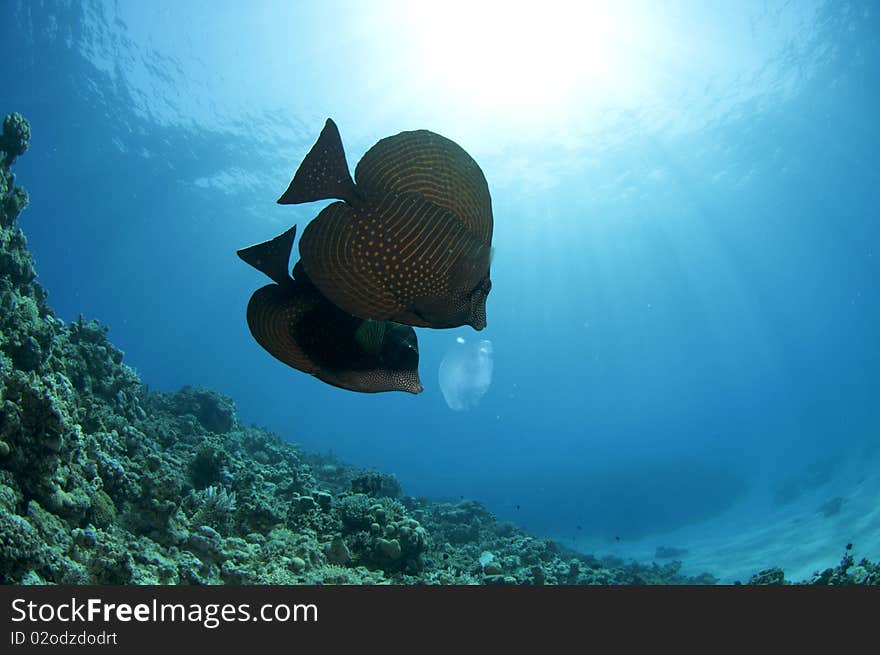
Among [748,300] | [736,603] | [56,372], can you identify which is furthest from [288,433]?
[736,603]

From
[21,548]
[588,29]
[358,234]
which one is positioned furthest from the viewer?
[588,29]

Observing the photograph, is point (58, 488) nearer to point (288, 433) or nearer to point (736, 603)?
point (736, 603)

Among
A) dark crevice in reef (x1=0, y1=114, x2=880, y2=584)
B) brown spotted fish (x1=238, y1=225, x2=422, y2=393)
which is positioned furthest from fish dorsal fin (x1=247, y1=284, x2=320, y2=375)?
dark crevice in reef (x1=0, y1=114, x2=880, y2=584)

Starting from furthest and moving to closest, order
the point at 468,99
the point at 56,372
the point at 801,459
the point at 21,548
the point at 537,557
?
the point at 801,459 → the point at 468,99 → the point at 537,557 → the point at 56,372 → the point at 21,548

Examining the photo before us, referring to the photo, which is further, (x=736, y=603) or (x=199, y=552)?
(x=199, y=552)

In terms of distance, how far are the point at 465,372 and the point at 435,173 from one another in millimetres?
107401

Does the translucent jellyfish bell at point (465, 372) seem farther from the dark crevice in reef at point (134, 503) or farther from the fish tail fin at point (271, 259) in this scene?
the fish tail fin at point (271, 259)

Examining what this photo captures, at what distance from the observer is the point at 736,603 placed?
309 cm

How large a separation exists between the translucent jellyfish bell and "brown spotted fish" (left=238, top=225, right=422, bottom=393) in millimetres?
79263

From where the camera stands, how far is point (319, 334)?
4.01 feet

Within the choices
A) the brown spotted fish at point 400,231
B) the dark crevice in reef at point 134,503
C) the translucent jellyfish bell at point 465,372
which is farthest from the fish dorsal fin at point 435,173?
the translucent jellyfish bell at point 465,372

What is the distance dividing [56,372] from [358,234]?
390 inches

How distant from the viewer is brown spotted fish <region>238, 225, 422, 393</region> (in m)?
1.21

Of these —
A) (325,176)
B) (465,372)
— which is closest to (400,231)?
(325,176)
